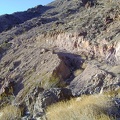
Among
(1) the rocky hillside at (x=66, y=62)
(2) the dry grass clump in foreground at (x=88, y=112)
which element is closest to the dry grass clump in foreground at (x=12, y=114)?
(1) the rocky hillside at (x=66, y=62)

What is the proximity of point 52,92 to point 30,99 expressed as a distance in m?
1.71

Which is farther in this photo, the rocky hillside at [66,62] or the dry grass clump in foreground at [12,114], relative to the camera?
the rocky hillside at [66,62]

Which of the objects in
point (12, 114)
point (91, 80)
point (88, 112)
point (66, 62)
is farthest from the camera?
point (66, 62)

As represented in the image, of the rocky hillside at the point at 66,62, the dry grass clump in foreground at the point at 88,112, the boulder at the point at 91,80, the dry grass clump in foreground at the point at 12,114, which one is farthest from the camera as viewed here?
the rocky hillside at the point at 66,62

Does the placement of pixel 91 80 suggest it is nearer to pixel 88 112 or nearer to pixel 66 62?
pixel 66 62

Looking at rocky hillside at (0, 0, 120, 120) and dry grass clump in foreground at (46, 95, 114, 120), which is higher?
rocky hillside at (0, 0, 120, 120)

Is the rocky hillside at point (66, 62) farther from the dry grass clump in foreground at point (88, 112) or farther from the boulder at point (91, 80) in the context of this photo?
the dry grass clump in foreground at point (88, 112)

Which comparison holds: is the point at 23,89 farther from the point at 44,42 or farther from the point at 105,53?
the point at 44,42

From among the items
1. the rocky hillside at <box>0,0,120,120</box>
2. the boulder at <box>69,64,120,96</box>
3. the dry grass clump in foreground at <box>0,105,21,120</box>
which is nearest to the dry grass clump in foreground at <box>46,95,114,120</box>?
the dry grass clump in foreground at <box>0,105,21,120</box>

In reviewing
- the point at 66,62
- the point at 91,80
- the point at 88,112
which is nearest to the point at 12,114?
the point at 88,112

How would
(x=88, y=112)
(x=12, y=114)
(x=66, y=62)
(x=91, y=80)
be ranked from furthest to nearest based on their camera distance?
(x=66, y=62)
(x=91, y=80)
(x=12, y=114)
(x=88, y=112)

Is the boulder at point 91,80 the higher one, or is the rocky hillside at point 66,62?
the rocky hillside at point 66,62

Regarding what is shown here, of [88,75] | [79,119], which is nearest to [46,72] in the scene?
[88,75]

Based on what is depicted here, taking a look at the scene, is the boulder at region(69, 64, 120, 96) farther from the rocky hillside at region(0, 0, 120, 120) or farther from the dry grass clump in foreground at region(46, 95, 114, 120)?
the dry grass clump in foreground at region(46, 95, 114, 120)
